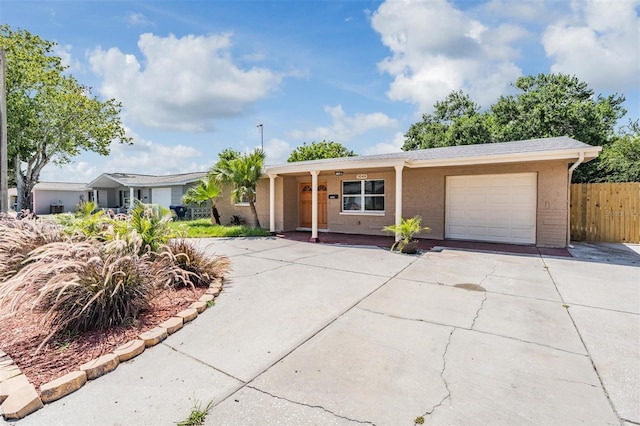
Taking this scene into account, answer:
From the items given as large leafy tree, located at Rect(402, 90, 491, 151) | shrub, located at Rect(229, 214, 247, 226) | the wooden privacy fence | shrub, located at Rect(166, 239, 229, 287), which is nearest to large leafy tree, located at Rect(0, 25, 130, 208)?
shrub, located at Rect(229, 214, 247, 226)

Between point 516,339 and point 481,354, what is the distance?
26.2 inches

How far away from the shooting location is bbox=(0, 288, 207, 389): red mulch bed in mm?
2795

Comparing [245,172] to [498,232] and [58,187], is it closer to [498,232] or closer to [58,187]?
[498,232]

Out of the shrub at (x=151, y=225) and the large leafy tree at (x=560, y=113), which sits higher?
the large leafy tree at (x=560, y=113)

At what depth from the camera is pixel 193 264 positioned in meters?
5.32

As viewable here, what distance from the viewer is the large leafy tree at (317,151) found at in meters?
36.1

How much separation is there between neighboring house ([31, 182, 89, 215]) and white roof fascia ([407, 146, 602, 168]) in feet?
107

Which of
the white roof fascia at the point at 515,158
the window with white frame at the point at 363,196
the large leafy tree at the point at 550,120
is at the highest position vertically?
the large leafy tree at the point at 550,120

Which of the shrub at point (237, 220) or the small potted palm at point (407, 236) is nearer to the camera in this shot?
the small potted palm at point (407, 236)

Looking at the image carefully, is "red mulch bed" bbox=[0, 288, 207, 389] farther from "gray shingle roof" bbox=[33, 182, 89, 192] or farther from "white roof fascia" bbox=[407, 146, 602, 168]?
"gray shingle roof" bbox=[33, 182, 89, 192]

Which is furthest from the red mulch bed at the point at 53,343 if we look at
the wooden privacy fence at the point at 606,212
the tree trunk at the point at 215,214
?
the wooden privacy fence at the point at 606,212

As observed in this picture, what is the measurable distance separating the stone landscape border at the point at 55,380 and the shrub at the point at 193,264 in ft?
5.26

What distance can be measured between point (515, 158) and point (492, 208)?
2177mm

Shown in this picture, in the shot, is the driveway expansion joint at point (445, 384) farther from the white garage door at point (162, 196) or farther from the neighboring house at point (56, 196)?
the neighboring house at point (56, 196)
